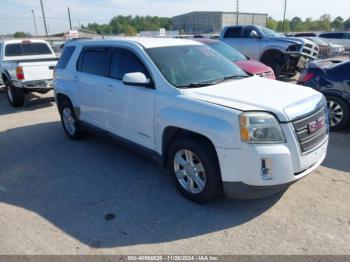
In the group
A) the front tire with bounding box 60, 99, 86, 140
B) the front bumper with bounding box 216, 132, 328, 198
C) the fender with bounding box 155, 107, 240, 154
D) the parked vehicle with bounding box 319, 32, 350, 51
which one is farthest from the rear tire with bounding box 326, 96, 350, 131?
the parked vehicle with bounding box 319, 32, 350, 51

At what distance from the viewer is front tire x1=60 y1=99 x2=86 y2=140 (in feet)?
20.1

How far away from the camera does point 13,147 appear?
617 cm

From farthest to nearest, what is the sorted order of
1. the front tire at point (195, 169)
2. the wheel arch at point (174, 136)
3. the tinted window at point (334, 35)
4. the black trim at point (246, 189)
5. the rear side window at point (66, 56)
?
the tinted window at point (334, 35)
the rear side window at point (66, 56)
the wheel arch at point (174, 136)
the front tire at point (195, 169)
the black trim at point (246, 189)

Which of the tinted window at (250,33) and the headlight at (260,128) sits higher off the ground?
the tinted window at (250,33)

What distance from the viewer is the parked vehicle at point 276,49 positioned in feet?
39.7

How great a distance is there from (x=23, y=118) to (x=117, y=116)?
468 cm

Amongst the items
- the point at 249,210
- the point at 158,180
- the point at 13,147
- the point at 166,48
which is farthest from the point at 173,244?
the point at 13,147

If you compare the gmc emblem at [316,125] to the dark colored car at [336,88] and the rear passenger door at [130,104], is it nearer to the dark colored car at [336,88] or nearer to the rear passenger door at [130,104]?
the rear passenger door at [130,104]

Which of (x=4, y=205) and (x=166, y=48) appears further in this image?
(x=166, y=48)

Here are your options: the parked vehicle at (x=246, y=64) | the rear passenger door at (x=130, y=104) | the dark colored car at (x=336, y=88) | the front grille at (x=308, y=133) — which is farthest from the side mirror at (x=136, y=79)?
the parked vehicle at (x=246, y=64)

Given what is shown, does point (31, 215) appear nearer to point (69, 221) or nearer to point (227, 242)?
point (69, 221)

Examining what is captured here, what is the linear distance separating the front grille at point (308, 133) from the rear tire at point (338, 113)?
108 inches

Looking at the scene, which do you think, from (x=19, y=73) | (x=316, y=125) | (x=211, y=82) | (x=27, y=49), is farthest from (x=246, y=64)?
(x=27, y=49)

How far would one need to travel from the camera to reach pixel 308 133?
344 cm
